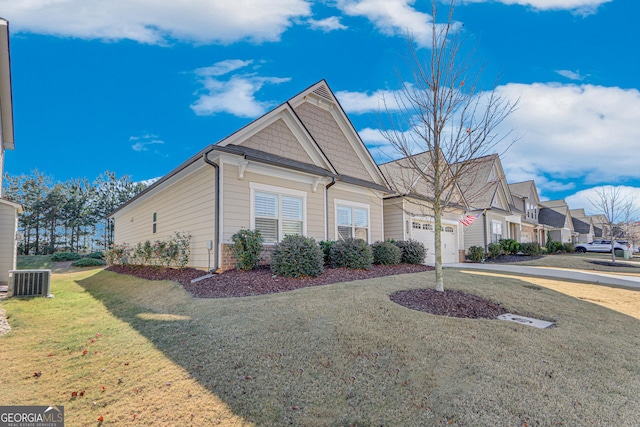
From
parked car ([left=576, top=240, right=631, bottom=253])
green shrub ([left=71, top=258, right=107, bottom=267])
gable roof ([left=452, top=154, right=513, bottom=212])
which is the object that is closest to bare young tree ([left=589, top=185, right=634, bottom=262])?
gable roof ([left=452, top=154, right=513, bottom=212])

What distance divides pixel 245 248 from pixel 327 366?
6117 millimetres

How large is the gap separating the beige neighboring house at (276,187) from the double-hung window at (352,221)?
4 cm

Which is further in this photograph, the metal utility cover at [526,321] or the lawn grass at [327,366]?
the metal utility cover at [526,321]

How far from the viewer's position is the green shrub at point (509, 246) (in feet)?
75.2

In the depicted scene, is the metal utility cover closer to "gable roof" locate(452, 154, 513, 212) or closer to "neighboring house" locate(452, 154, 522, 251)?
"neighboring house" locate(452, 154, 522, 251)

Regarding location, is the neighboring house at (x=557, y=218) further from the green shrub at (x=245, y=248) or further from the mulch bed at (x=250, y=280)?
the green shrub at (x=245, y=248)

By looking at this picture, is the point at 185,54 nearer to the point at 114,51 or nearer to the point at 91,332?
the point at 114,51

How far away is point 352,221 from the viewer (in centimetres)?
1370

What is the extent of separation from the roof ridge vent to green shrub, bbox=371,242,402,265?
687 centimetres

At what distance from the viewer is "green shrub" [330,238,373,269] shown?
34.4ft

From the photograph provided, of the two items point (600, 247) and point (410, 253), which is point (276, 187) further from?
point (600, 247)

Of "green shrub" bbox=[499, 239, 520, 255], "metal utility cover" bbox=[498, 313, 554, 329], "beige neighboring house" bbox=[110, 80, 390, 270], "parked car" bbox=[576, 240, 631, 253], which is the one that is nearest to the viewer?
"metal utility cover" bbox=[498, 313, 554, 329]

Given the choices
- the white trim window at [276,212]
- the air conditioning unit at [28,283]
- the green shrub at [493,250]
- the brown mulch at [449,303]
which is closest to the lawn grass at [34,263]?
the air conditioning unit at [28,283]

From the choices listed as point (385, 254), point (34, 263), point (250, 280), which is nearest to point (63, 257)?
point (34, 263)
